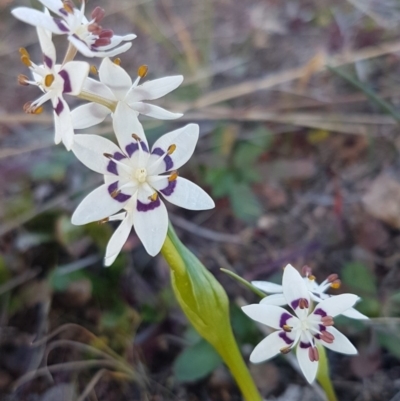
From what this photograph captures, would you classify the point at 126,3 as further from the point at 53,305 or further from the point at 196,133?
the point at 196,133

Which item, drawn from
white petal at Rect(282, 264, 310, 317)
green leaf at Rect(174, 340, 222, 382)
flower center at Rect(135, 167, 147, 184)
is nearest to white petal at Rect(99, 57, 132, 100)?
flower center at Rect(135, 167, 147, 184)

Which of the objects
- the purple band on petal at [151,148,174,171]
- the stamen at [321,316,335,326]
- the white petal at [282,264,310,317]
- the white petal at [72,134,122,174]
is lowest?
the stamen at [321,316,335,326]

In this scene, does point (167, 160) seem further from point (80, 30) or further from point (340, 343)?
point (340, 343)

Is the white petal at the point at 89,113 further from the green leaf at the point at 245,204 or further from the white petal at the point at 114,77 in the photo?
the green leaf at the point at 245,204

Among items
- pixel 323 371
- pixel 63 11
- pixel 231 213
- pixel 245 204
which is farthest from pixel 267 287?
pixel 231 213

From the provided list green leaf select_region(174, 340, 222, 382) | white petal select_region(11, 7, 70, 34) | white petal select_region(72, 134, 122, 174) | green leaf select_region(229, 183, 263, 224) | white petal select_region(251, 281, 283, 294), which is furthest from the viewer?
green leaf select_region(229, 183, 263, 224)

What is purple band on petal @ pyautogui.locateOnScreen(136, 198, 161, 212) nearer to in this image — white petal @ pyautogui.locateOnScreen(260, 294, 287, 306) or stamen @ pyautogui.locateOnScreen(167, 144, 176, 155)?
stamen @ pyautogui.locateOnScreen(167, 144, 176, 155)

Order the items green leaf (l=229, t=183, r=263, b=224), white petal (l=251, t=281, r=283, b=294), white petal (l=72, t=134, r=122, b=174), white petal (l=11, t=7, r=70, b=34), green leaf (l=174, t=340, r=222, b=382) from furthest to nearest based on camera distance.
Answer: green leaf (l=229, t=183, r=263, b=224) → green leaf (l=174, t=340, r=222, b=382) → white petal (l=251, t=281, r=283, b=294) → white petal (l=72, t=134, r=122, b=174) → white petal (l=11, t=7, r=70, b=34)

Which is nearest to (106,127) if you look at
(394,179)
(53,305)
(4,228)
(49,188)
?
(49,188)
